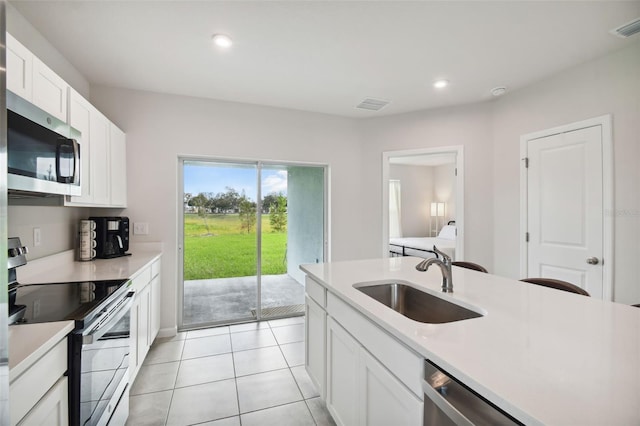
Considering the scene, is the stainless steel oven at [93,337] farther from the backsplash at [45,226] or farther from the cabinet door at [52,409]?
the backsplash at [45,226]

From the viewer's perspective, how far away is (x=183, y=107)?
10.9 feet

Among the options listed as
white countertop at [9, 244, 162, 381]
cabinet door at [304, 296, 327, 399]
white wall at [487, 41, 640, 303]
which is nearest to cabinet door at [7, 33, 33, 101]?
white countertop at [9, 244, 162, 381]

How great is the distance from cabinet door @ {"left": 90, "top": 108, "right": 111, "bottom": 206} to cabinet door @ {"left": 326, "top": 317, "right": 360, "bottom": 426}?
216 cm

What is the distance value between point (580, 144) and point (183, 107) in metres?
4.12

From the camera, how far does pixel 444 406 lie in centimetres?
85

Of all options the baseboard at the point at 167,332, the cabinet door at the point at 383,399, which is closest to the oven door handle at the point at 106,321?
the cabinet door at the point at 383,399

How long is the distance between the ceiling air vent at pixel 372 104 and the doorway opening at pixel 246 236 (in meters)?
1.02

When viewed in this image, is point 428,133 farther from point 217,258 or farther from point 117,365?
point 117,365

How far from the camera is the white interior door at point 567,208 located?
8.39ft

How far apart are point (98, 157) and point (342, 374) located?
8.34ft

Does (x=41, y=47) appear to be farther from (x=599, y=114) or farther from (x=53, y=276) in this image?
(x=599, y=114)

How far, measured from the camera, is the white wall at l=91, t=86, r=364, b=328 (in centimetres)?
314

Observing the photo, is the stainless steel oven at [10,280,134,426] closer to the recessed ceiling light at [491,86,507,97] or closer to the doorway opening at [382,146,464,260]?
the recessed ceiling light at [491,86,507,97]

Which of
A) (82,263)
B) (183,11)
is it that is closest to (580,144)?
(183,11)
